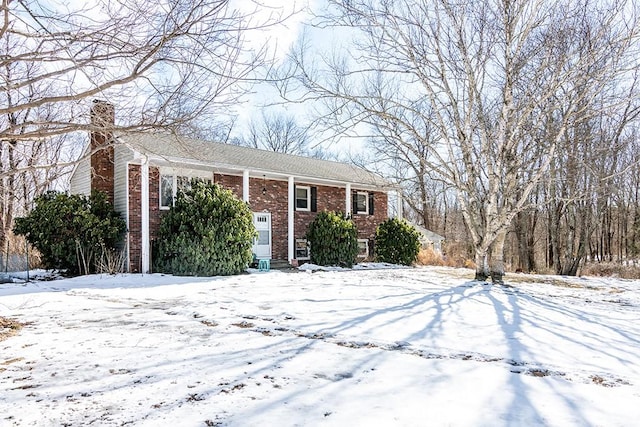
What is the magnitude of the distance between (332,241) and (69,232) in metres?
8.13

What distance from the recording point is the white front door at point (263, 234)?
15.4 metres

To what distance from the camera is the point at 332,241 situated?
15000 mm

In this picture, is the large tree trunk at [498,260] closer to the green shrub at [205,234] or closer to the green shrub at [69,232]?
the green shrub at [205,234]

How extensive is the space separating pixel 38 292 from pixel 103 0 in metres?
5.94

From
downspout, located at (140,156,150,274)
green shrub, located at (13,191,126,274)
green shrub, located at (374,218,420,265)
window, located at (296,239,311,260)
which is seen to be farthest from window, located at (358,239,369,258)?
green shrub, located at (13,191,126,274)

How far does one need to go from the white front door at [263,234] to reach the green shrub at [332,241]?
5.14 feet

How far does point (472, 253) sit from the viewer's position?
1005 inches

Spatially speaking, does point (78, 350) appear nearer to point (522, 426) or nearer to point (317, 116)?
point (522, 426)

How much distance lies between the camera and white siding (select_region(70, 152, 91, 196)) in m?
13.8

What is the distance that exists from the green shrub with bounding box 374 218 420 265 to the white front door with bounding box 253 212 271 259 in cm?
469

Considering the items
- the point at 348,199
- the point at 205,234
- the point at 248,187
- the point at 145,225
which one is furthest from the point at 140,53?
the point at 348,199

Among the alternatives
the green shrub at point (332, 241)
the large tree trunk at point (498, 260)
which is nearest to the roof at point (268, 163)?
the green shrub at point (332, 241)

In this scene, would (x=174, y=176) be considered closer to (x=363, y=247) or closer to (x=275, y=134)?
(x=363, y=247)

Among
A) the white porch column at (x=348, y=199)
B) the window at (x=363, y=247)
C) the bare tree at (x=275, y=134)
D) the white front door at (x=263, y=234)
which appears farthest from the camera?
the bare tree at (x=275, y=134)
